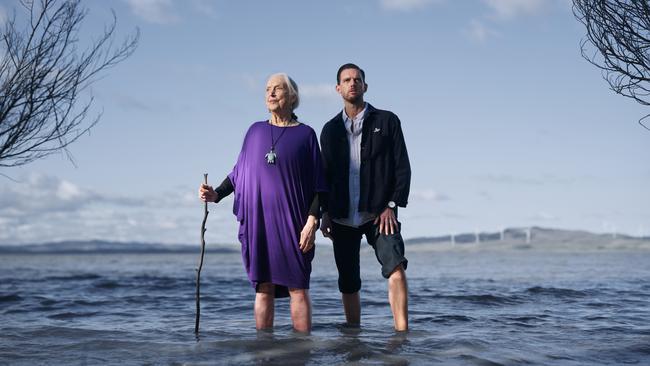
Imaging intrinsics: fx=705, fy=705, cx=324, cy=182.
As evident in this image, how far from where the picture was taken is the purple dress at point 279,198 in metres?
5.25

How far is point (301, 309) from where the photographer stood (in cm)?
551

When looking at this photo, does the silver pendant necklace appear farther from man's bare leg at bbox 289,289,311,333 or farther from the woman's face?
man's bare leg at bbox 289,289,311,333

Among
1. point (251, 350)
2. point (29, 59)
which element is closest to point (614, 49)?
point (251, 350)

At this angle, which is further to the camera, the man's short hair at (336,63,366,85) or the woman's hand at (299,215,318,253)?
the man's short hair at (336,63,366,85)

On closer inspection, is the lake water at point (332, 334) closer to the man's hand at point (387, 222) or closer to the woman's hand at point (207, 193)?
the man's hand at point (387, 222)

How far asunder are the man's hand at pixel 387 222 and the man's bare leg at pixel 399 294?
0.98 ft

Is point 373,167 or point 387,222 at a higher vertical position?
point 373,167

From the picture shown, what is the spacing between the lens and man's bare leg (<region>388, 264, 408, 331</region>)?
18.9 ft

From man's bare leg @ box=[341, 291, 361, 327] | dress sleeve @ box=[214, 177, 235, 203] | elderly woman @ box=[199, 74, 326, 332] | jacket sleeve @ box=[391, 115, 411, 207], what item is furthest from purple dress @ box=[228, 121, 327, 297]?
man's bare leg @ box=[341, 291, 361, 327]

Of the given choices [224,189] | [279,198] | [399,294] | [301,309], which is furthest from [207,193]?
[399,294]

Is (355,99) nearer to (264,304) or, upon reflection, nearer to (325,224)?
(325,224)

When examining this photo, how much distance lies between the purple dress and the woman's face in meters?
0.17

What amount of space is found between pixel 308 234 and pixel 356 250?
1.06 metres

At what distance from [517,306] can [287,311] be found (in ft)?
11.5
